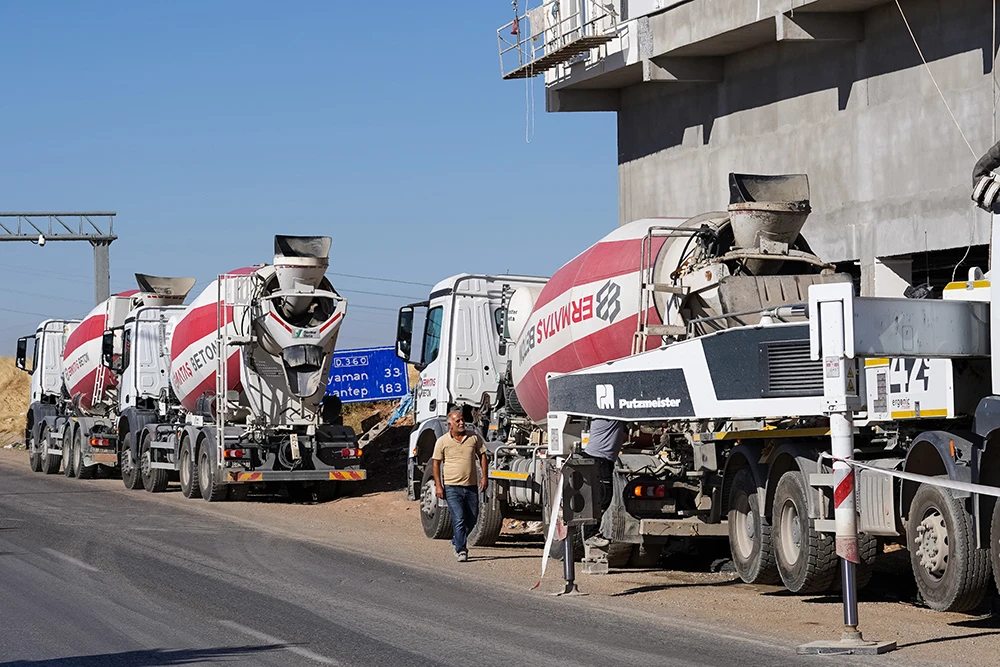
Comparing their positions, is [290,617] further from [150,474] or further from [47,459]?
[47,459]

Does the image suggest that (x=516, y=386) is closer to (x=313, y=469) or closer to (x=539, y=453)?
(x=539, y=453)

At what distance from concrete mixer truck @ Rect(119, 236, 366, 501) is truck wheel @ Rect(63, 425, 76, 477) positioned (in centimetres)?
847

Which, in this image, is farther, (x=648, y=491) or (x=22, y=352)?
(x=22, y=352)

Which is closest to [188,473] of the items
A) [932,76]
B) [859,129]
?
[859,129]

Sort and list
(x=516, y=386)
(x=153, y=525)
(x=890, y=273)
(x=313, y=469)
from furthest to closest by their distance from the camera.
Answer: (x=313, y=469) → (x=890, y=273) → (x=153, y=525) → (x=516, y=386)

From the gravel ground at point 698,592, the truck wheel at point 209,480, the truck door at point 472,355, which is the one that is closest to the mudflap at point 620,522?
the gravel ground at point 698,592

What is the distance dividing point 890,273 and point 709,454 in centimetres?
858

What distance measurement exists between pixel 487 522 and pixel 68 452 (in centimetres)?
1778

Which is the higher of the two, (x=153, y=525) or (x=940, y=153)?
(x=940, y=153)

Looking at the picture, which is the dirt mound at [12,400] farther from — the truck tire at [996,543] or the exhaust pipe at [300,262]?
the truck tire at [996,543]

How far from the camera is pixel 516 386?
56.6ft

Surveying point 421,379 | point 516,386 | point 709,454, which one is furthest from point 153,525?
point 709,454

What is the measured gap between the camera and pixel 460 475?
52.1 feet

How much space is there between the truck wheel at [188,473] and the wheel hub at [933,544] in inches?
635
